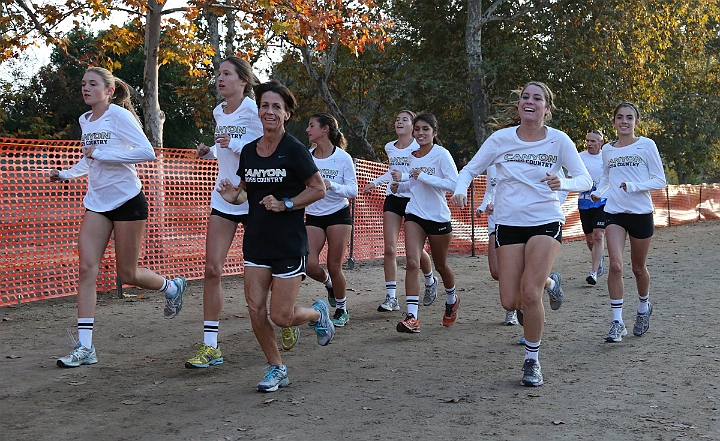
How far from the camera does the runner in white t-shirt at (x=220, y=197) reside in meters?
6.67

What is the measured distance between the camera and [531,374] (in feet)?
19.9

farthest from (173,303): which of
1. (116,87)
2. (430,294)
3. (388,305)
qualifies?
(430,294)

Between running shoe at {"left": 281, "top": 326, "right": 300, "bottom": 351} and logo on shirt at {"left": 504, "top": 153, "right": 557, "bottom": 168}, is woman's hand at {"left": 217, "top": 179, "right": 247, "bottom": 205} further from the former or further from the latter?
logo on shirt at {"left": 504, "top": 153, "right": 557, "bottom": 168}

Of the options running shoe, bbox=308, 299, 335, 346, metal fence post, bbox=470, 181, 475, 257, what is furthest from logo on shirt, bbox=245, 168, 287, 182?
metal fence post, bbox=470, 181, 475, 257

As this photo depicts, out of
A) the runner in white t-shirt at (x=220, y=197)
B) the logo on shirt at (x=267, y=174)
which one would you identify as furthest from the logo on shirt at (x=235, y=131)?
the logo on shirt at (x=267, y=174)

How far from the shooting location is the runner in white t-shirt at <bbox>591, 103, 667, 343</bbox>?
25.8 feet

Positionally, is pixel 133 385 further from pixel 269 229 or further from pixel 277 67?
pixel 277 67

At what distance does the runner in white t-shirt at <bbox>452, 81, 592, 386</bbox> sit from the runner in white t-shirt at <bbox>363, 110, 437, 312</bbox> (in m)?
2.60

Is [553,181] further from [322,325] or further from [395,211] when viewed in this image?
[395,211]

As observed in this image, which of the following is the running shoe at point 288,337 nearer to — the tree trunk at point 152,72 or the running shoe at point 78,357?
the running shoe at point 78,357

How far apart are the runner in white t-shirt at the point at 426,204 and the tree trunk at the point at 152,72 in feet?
23.4

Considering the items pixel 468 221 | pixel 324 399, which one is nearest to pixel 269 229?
pixel 324 399

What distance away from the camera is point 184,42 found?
16641 millimetres

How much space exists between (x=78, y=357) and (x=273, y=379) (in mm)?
1825
